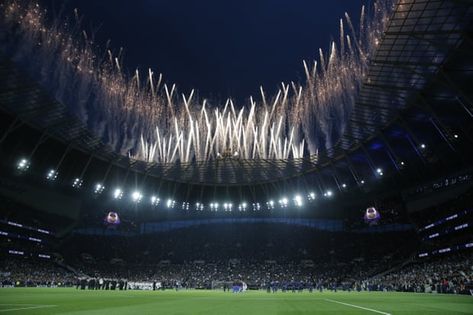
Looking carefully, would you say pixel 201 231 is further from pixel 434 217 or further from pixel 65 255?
pixel 434 217

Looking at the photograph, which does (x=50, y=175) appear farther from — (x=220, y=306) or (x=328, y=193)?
(x=220, y=306)

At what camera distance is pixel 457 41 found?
29203 millimetres

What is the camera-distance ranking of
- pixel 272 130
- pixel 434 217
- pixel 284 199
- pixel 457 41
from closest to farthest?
pixel 457 41
pixel 272 130
pixel 434 217
pixel 284 199

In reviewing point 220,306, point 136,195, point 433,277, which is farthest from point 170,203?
point 220,306

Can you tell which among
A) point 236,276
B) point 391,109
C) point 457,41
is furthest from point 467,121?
point 236,276

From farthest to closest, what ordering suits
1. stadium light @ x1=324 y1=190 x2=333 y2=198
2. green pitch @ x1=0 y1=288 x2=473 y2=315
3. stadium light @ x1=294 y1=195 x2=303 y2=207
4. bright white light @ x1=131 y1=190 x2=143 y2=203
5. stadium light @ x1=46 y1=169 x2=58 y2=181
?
stadium light @ x1=294 y1=195 x2=303 y2=207 < bright white light @ x1=131 y1=190 x2=143 y2=203 < stadium light @ x1=324 y1=190 x2=333 y2=198 < stadium light @ x1=46 y1=169 x2=58 y2=181 < green pitch @ x1=0 y1=288 x2=473 y2=315

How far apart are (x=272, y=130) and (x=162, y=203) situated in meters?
35.7

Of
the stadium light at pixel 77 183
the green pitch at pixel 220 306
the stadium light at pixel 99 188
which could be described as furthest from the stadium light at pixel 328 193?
the green pitch at pixel 220 306

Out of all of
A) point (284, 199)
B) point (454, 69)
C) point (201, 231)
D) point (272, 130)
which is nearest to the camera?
point (454, 69)

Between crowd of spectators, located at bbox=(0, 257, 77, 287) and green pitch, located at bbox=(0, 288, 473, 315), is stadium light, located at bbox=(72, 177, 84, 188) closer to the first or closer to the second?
crowd of spectators, located at bbox=(0, 257, 77, 287)

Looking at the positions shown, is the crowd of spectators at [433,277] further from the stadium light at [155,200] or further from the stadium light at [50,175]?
the stadium light at [50,175]

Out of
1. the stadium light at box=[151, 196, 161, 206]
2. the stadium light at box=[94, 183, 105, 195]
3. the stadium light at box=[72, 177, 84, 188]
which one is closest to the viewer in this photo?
the stadium light at box=[72, 177, 84, 188]

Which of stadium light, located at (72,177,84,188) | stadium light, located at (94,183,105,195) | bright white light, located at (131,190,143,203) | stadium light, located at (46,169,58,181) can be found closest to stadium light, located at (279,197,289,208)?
bright white light, located at (131,190,143,203)

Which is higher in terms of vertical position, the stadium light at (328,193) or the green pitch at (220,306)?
the stadium light at (328,193)
